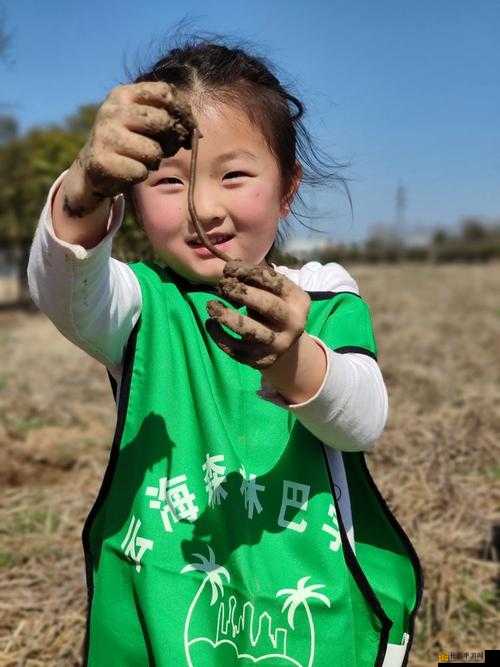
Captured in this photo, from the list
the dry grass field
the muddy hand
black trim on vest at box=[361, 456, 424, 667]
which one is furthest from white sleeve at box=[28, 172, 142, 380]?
the dry grass field

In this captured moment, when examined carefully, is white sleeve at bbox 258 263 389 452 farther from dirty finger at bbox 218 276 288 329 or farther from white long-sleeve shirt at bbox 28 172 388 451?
dirty finger at bbox 218 276 288 329

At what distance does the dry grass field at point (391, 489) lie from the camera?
2.38 metres

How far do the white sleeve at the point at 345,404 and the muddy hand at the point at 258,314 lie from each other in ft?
0.41

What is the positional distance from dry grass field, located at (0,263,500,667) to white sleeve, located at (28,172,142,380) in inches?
49.8

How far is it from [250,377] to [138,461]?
10.7 inches

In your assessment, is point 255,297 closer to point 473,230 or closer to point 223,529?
point 223,529

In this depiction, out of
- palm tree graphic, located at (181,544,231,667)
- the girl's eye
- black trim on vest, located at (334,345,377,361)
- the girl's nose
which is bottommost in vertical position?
palm tree graphic, located at (181,544,231,667)

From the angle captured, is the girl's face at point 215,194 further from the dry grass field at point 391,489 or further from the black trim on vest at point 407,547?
the dry grass field at point 391,489

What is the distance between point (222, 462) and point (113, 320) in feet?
1.10

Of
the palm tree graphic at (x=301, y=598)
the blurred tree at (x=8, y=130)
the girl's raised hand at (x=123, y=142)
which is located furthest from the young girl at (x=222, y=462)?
the blurred tree at (x=8, y=130)

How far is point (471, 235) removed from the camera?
41.5 m

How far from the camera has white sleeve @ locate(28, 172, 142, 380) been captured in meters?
1.23

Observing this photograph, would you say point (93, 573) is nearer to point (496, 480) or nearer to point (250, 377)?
point (250, 377)

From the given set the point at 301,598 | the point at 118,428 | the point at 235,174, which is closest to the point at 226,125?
the point at 235,174
